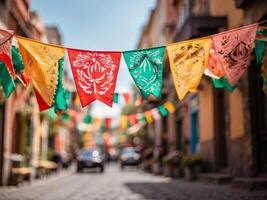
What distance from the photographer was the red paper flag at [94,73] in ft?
25.3

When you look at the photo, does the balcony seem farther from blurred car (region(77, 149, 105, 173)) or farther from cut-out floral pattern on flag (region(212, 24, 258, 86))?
blurred car (region(77, 149, 105, 173))

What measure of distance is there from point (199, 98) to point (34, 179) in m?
8.16

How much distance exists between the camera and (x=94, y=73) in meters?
7.93

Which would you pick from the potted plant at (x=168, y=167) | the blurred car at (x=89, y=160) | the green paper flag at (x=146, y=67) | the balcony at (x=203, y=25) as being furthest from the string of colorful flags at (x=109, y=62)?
the blurred car at (x=89, y=160)

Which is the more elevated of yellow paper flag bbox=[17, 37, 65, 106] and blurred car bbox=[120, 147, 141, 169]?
yellow paper flag bbox=[17, 37, 65, 106]

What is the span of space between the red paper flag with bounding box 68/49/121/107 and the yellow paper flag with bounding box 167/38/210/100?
962mm

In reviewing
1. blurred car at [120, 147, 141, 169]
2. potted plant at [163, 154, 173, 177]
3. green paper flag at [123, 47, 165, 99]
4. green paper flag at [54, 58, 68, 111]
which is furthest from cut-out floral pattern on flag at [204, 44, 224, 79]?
blurred car at [120, 147, 141, 169]

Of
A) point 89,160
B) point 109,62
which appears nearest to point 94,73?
point 109,62

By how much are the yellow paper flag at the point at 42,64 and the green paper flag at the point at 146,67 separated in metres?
1.18

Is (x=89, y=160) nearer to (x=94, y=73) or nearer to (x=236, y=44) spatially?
(x=94, y=73)

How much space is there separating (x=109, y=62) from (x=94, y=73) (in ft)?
1.15

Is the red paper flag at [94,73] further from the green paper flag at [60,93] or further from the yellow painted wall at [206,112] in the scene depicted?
the yellow painted wall at [206,112]

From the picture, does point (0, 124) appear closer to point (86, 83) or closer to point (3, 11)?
point (3, 11)

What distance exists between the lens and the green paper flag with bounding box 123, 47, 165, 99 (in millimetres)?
7703
